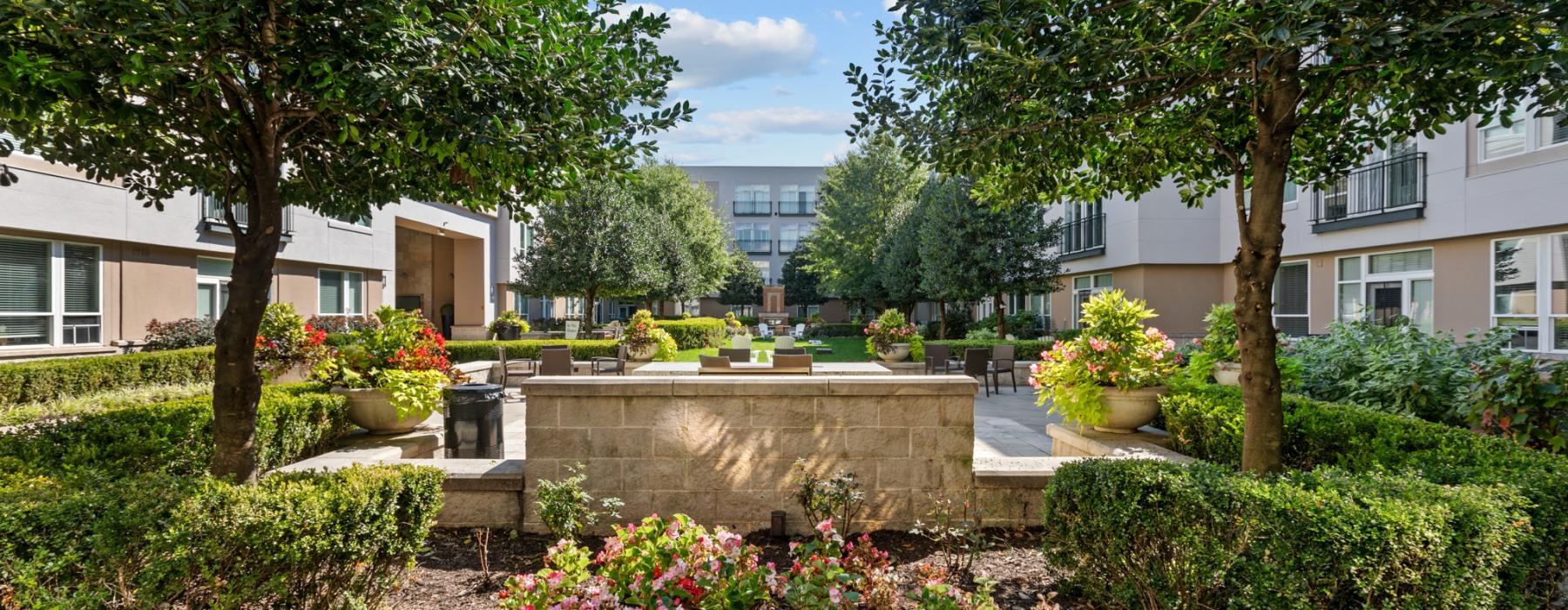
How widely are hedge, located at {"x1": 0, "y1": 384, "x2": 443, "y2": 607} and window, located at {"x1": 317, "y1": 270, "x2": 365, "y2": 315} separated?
19.0 metres

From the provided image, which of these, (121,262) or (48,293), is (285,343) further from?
(121,262)

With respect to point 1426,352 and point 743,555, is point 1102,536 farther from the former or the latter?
point 1426,352

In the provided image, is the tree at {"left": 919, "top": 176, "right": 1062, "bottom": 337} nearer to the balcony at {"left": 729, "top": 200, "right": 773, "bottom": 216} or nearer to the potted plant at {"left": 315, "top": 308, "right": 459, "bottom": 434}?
the potted plant at {"left": 315, "top": 308, "right": 459, "bottom": 434}

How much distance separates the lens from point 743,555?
3285 mm

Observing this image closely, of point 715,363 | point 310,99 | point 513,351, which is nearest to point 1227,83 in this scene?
point 310,99

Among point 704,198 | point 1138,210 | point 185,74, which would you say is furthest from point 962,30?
point 704,198

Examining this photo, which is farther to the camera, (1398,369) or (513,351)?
(513,351)

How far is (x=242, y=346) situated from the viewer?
390 cm

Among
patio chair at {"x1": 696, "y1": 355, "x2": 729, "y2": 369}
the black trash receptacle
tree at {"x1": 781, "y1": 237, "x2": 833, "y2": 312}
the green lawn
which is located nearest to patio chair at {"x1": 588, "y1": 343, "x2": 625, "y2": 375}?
the green lawn

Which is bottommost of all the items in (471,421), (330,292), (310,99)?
(471,421)

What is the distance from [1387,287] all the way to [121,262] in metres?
27.5

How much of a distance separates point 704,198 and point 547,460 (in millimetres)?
35934

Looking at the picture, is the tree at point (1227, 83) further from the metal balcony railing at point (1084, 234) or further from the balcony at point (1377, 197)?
the metal balcony railing at point (1084, 234)

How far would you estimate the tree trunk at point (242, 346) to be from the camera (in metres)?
3.88
